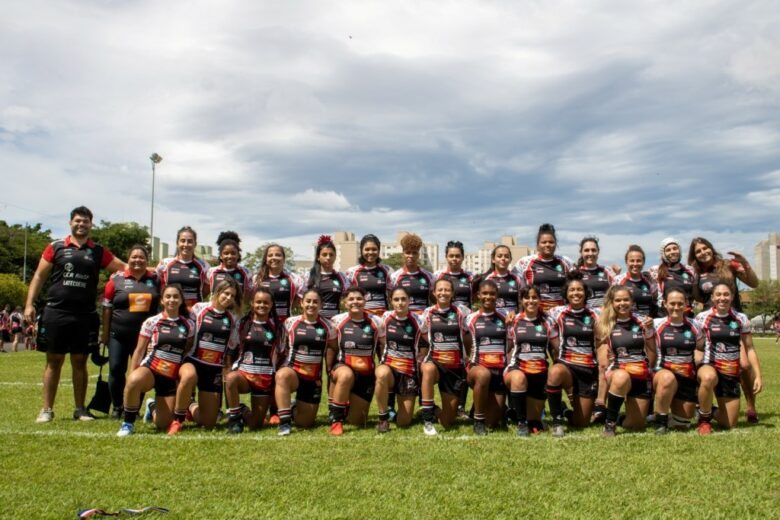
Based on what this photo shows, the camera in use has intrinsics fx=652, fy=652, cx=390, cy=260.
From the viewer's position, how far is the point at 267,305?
638 cm

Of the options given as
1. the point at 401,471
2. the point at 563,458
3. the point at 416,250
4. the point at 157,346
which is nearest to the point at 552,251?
the point at 416,250

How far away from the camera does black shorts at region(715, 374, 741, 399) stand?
6.10m

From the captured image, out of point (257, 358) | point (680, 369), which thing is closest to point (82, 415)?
point (257, 358)

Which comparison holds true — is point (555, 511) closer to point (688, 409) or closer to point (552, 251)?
point (688, 409)

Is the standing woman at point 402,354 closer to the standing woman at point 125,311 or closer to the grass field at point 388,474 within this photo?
the grass field at point 388,474

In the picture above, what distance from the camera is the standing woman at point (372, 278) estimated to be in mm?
7461

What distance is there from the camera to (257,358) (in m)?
6.31

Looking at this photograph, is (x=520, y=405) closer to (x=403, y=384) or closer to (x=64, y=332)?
(x=403, y=384)

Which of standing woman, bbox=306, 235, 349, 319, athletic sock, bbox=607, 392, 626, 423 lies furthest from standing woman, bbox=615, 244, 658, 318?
standing woman, bbox=306, 235, 349, 319

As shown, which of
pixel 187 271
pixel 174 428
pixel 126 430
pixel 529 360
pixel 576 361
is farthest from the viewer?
pixel 187 271

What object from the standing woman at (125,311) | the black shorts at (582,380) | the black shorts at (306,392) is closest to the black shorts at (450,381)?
the black shorts at (582,380)

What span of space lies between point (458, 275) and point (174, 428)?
3.45m

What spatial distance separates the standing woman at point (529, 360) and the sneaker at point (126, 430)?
3403 millimetres

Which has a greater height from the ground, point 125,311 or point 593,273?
point 593,273
